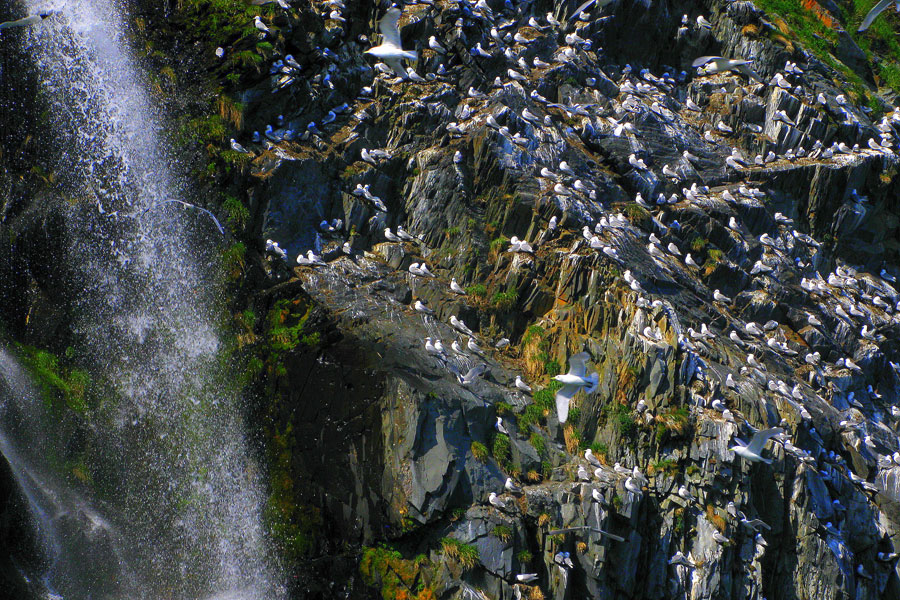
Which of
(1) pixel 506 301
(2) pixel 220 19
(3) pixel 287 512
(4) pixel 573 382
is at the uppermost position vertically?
(2) pixel 220 19

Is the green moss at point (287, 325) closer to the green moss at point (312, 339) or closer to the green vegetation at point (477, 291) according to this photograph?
the green moss at point (312, 339)

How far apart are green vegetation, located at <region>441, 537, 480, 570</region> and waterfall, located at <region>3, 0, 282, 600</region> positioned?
386 cm

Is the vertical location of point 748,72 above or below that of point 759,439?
above

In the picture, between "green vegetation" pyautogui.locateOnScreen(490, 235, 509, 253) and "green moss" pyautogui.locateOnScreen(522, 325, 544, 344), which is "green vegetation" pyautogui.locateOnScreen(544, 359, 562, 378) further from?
Answer: "green vegetation" pyautogui.locateOnScreen(490, 235, 509, 253)

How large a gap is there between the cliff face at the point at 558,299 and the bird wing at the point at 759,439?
1.65 ft

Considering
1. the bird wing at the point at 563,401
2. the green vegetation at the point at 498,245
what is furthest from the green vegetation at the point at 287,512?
the green vegetation at the point at 498,245

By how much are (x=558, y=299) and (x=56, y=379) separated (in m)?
12.3

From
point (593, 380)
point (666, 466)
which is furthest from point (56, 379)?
point (666, 466)

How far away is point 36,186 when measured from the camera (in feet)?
67.2

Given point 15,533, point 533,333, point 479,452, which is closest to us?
point 15,533

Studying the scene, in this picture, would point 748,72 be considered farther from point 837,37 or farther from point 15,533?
point 15,533

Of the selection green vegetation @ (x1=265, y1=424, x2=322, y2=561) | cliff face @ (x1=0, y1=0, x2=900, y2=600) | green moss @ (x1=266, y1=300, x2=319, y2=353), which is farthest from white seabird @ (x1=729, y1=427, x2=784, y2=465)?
green moss @ (x1=266, y1=300, x2=319, y2=353)

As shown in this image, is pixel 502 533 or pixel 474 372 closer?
pixel 502 533

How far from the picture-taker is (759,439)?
58.0ft
